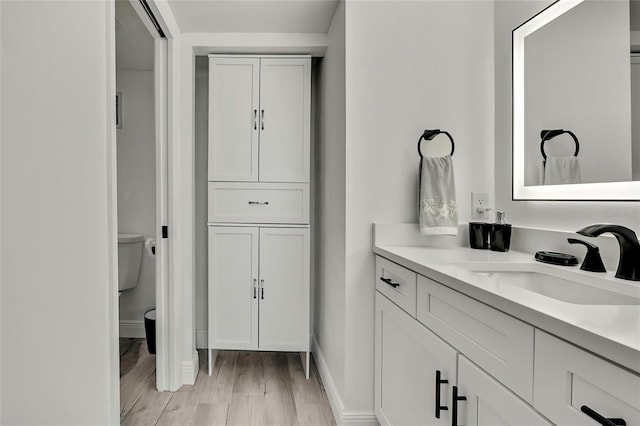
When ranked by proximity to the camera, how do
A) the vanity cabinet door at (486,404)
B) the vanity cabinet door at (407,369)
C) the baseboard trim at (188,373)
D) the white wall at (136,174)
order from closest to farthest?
the vanity cabinet door at (486,404)
the vanity cabinet door at (407,369)
the baseboard trim at (188,373)
the white wall at (136,174)

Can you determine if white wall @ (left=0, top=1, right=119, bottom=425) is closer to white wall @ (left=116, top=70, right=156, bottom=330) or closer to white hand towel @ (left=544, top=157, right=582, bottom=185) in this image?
white hand towel @ (left=544, top=157, right=582, bottom=185)

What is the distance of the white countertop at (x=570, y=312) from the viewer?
653 mm

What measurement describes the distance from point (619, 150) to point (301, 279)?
1857mm

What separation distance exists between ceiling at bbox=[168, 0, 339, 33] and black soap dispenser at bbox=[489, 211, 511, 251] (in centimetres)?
141

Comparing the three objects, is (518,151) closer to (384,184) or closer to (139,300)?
(384,184)

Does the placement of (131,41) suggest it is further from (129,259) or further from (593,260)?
(593,260)

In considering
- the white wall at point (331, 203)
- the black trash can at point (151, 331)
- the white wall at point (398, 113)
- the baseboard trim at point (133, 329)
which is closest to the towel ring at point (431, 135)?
the white wall at point (398, 113)

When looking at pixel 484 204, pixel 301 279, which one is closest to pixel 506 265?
pixel 484 204

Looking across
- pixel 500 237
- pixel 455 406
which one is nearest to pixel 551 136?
pixel 500 237

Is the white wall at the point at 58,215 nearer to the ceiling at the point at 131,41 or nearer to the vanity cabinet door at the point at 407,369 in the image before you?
the vanity cabinet door at the point at 407,369

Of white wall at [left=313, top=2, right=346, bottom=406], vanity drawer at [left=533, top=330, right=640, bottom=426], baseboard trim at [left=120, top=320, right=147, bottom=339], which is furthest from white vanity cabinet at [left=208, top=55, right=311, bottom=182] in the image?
vanity drawer at [left=533, top=330, right=640, bottom=426]

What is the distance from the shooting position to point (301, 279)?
8.91 ft

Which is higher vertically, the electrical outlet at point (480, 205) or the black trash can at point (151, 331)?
the electrical outlet at point (480, 205)

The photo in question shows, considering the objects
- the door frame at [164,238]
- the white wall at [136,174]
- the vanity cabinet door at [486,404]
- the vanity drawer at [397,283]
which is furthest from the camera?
the white wall at [136,174]
